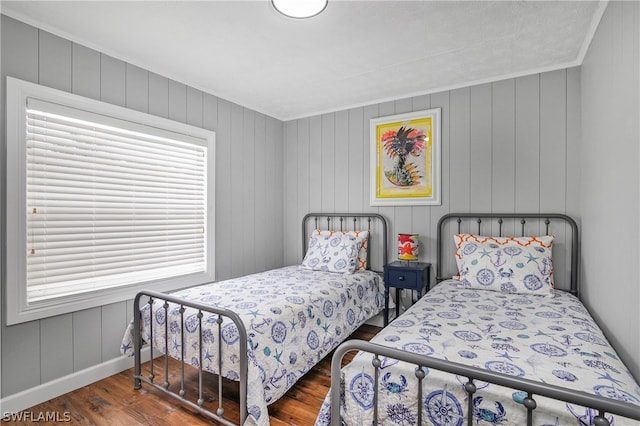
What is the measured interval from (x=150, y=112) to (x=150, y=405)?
2266mm

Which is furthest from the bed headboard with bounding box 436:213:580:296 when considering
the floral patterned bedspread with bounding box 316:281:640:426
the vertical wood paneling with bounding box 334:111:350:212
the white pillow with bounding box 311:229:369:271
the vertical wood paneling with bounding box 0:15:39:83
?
→ the vertical wood paneling with bounding box 0:15:39:83

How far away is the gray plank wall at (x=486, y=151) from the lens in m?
2.75

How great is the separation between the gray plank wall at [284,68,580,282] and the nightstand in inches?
9.8

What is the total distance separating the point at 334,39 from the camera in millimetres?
2354

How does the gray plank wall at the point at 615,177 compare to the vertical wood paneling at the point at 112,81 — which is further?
the vertical wood paneling at the point at 112,81

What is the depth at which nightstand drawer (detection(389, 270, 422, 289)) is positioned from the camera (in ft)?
9.77

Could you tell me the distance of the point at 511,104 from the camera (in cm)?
294

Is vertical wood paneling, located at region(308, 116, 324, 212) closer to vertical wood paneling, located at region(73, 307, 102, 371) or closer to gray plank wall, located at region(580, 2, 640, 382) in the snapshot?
vertical wood paneling, located at region(73, 307, 102, 371)

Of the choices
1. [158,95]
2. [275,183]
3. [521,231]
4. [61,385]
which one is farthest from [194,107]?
[521,231]

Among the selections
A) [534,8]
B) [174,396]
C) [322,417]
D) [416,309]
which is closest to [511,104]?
[534,8]

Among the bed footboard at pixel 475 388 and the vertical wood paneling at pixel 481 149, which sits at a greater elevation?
the vertical wood paneling at pixel 481 149

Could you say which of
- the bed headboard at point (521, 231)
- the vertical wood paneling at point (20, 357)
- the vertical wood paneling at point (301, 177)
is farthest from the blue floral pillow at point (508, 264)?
the vertical wood paneling at point (20, 357)

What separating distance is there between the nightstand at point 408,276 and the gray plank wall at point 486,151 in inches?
9.8

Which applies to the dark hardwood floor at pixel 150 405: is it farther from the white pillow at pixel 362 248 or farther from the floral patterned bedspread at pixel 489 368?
the white pillow at pixel 362 248
